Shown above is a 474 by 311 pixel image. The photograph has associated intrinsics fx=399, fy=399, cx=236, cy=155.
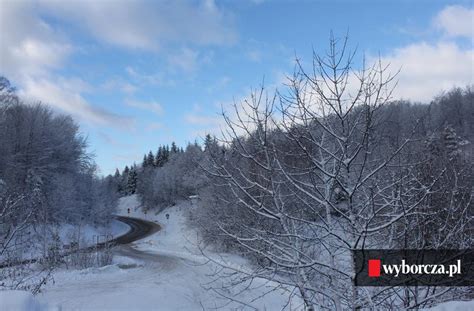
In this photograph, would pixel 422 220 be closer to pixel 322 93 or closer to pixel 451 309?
pixel 451 309

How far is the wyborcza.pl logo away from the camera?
158 inches

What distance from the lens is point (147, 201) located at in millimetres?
80812

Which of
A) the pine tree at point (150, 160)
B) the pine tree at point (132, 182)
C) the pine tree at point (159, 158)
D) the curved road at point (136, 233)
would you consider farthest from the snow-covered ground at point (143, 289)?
the pine tree at point (132, 182)

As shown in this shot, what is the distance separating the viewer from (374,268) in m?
4.06

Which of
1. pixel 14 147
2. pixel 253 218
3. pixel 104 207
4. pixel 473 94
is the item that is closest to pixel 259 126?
pixel 253 218

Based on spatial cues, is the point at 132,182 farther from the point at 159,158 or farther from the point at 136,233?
the point at 136,233

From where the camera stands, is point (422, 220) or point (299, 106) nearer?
point (299, 106)

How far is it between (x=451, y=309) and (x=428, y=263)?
0.63 m

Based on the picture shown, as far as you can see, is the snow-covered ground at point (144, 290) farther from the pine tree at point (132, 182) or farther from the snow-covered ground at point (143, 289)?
the pine tree at point (132, 182)

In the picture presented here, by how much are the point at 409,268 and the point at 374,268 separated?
427 millimetres

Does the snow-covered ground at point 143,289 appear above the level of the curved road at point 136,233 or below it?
above

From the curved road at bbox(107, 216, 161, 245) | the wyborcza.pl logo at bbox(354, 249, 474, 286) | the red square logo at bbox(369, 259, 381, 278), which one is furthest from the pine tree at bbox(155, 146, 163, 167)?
the red square logo at bbox(369, 259, 381, 278)

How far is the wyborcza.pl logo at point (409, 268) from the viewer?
4015mm

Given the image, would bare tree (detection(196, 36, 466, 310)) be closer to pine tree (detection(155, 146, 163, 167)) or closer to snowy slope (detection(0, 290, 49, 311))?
snowy slope (detection(0, 290, 49, 311))
